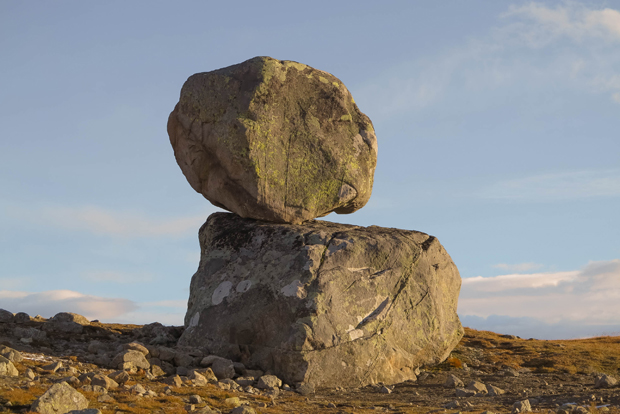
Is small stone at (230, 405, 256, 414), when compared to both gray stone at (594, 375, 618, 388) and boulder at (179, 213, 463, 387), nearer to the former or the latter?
boulder at (179, 213, 463, 387)

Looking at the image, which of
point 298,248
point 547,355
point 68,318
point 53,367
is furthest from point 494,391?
point 68,318

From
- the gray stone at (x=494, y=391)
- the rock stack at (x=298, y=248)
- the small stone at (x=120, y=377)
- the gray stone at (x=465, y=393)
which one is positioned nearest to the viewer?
the small stone at (x=120, y=377)

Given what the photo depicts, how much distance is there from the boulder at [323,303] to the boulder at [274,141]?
1032 mm

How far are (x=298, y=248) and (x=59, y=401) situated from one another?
8.70 meters

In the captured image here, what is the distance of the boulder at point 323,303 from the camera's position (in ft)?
52.5

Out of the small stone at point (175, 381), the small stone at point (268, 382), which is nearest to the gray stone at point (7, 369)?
the small stone at point (175, 381)

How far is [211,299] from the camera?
17.7 metres

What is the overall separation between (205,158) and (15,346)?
7746 millimetres

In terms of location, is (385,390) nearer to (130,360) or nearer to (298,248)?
(298,248)

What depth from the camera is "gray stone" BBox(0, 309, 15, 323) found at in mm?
20434

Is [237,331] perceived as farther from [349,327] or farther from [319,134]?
[319,134]

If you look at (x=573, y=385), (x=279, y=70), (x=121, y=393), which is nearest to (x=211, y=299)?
(x=121, y=393)

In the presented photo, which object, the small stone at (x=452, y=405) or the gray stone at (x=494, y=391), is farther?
the gray stone at (x=494, y=391)

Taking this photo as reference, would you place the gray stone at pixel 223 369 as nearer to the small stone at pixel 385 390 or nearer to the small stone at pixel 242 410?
the small stone at pixel 385 390
